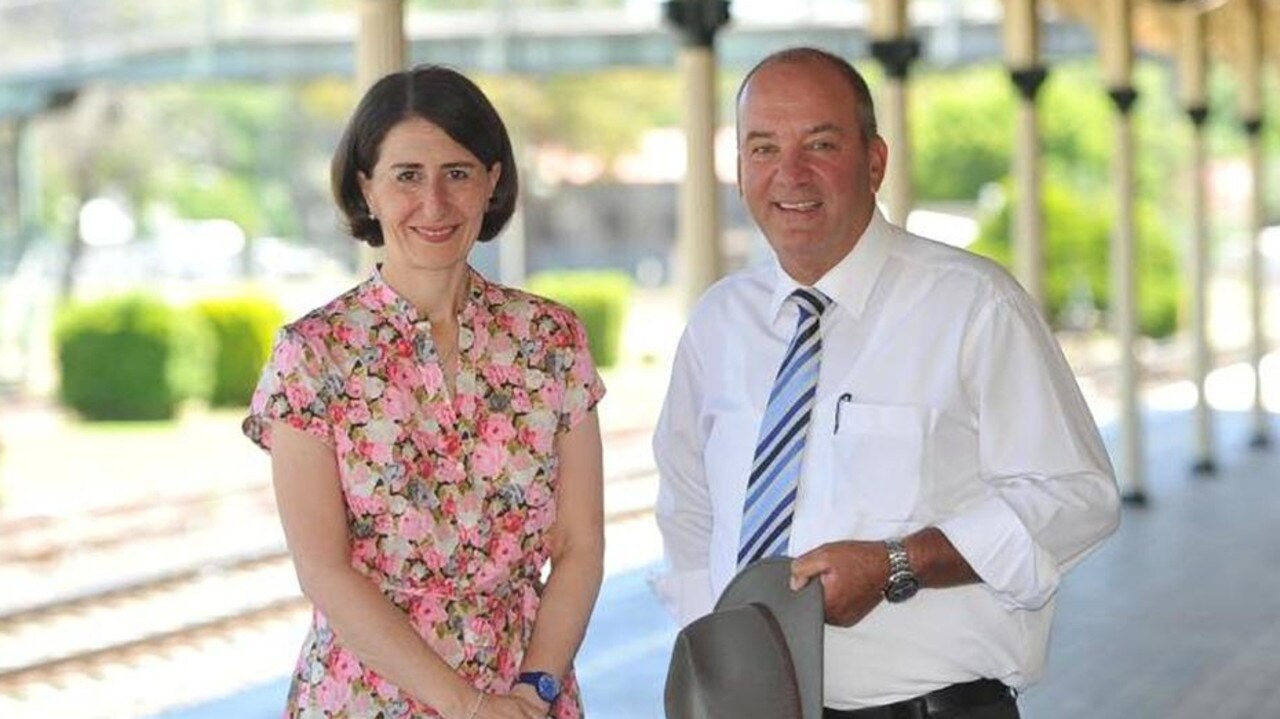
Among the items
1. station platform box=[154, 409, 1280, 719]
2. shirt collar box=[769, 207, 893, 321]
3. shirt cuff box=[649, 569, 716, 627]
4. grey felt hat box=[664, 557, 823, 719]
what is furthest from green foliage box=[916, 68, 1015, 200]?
grey felt hat box=[664, 557, 823, 719]

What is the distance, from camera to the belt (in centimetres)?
291

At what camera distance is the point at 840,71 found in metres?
2.91

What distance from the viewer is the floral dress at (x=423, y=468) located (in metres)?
2.76

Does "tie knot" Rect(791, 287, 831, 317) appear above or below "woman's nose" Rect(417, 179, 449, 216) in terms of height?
below

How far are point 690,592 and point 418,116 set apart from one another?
0.71 meters

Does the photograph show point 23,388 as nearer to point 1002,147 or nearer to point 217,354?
point 217,354

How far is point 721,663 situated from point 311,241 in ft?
165

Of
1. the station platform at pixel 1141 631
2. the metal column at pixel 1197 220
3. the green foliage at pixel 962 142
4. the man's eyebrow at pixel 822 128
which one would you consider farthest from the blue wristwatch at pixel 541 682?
the green foliage at pixel 962 142

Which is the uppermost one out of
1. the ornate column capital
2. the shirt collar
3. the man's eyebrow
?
the ornate column capital

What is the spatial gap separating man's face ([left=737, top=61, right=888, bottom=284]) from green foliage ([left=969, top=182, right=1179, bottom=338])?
34003mm

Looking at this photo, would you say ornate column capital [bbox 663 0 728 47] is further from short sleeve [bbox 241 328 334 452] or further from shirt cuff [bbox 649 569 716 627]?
short sleeve [bbox 241 328 334 452]

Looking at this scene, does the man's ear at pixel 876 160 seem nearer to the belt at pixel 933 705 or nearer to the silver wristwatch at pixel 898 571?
the silver wristwatch at pixel 898 571

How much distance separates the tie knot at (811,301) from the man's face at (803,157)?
2.3 inches

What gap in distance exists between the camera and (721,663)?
274cm
